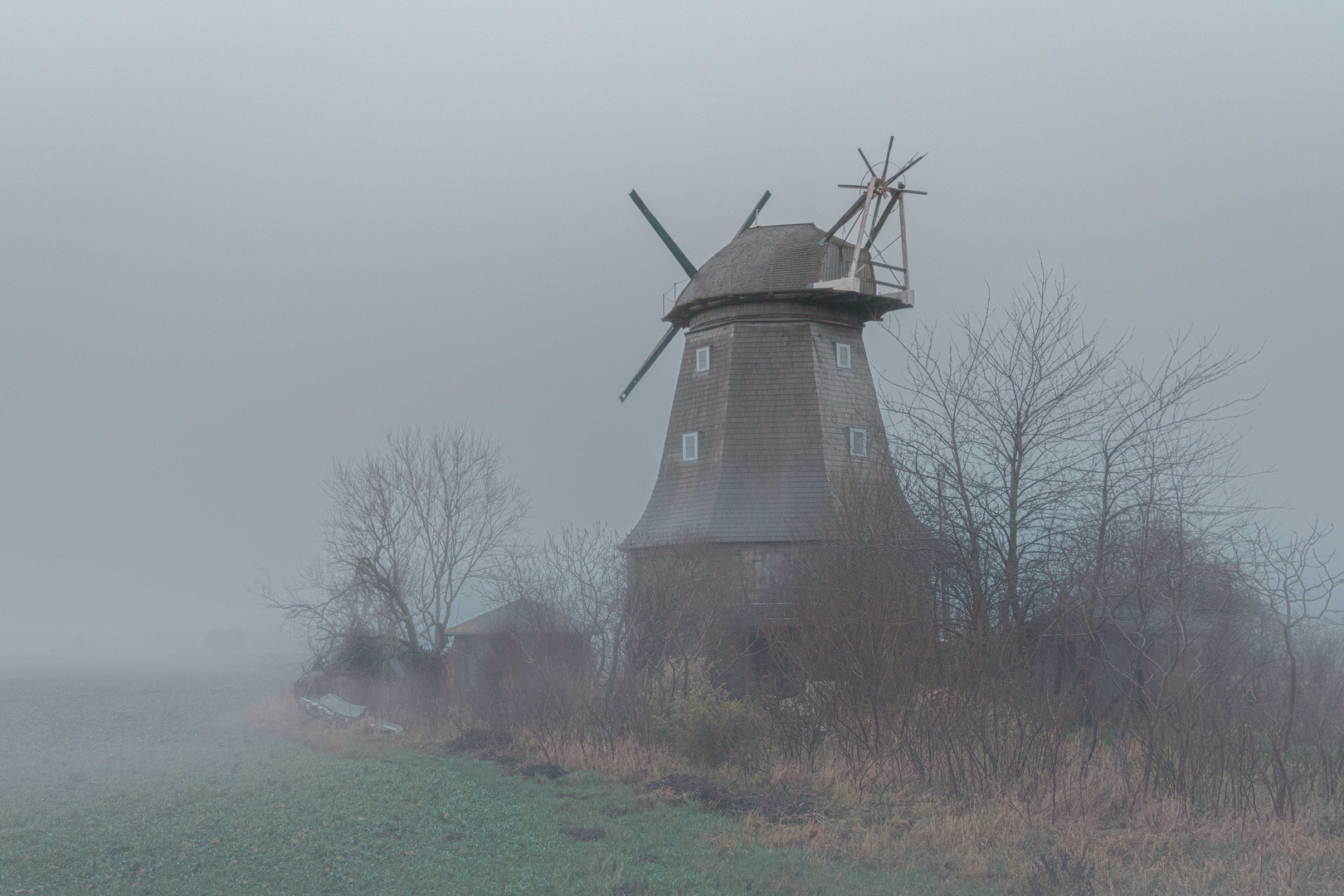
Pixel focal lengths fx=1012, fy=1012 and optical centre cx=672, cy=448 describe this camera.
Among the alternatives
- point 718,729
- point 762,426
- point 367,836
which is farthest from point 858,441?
point 367,836

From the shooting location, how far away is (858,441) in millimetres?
24156

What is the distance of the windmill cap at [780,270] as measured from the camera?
80.0ft

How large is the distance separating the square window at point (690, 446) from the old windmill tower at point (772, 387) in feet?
0.11

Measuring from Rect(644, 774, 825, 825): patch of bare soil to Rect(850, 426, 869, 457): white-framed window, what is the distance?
1261 cm

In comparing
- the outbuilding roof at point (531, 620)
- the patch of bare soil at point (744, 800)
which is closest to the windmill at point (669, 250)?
the outbuilding roof at point (531, 620)

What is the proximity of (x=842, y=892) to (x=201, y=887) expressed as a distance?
5.08 metres

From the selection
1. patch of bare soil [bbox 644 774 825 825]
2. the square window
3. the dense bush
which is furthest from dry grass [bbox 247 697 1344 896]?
the square window

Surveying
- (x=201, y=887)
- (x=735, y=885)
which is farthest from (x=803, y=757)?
(x=201, y=887)

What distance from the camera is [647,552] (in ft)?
75.3

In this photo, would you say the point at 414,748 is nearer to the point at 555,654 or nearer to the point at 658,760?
the point at 555,654

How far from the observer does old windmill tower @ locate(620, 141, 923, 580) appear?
23.0 m

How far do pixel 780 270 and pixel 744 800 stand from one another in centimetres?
1576

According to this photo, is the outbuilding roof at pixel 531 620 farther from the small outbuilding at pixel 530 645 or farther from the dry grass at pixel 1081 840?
the dry grass at pixel 1081 840

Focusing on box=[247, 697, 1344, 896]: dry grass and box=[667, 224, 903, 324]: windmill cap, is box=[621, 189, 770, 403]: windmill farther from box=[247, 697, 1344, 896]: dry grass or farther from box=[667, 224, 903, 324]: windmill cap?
box=[247, 697, 1344, 896]: dry grass
